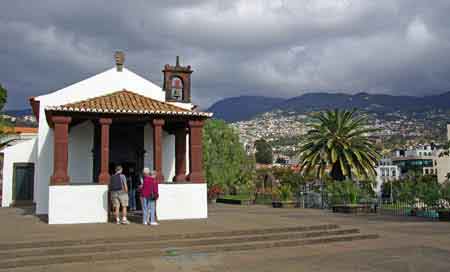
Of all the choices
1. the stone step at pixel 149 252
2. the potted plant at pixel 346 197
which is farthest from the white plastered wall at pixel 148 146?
the potted plant at pixel 346 197

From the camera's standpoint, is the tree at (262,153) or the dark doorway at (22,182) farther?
the tree at (262,153)

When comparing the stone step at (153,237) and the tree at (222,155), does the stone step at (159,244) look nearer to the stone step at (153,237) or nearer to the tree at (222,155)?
the stone step at (153,237)

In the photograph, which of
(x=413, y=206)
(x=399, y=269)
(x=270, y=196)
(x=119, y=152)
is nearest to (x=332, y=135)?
(x=270, y=196)

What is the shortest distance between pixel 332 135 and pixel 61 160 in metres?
20.4

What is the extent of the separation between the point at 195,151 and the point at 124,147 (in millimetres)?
4542

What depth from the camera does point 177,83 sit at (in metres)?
20.8

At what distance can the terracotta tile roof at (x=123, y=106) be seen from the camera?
576 inches

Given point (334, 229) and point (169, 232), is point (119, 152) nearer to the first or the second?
point (169, 232)

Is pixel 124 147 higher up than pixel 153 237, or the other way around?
pixel 124 147

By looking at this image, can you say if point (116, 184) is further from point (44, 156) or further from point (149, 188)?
point (44, 156)

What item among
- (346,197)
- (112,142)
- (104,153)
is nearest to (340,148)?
(346,197)

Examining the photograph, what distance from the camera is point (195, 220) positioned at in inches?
580

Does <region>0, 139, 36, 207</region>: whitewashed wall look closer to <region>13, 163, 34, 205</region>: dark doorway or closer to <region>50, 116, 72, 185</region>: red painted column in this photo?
<region>13, 163, 34, 205</region>: dark doorway

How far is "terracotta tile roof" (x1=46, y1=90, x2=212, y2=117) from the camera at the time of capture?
1463 cm
